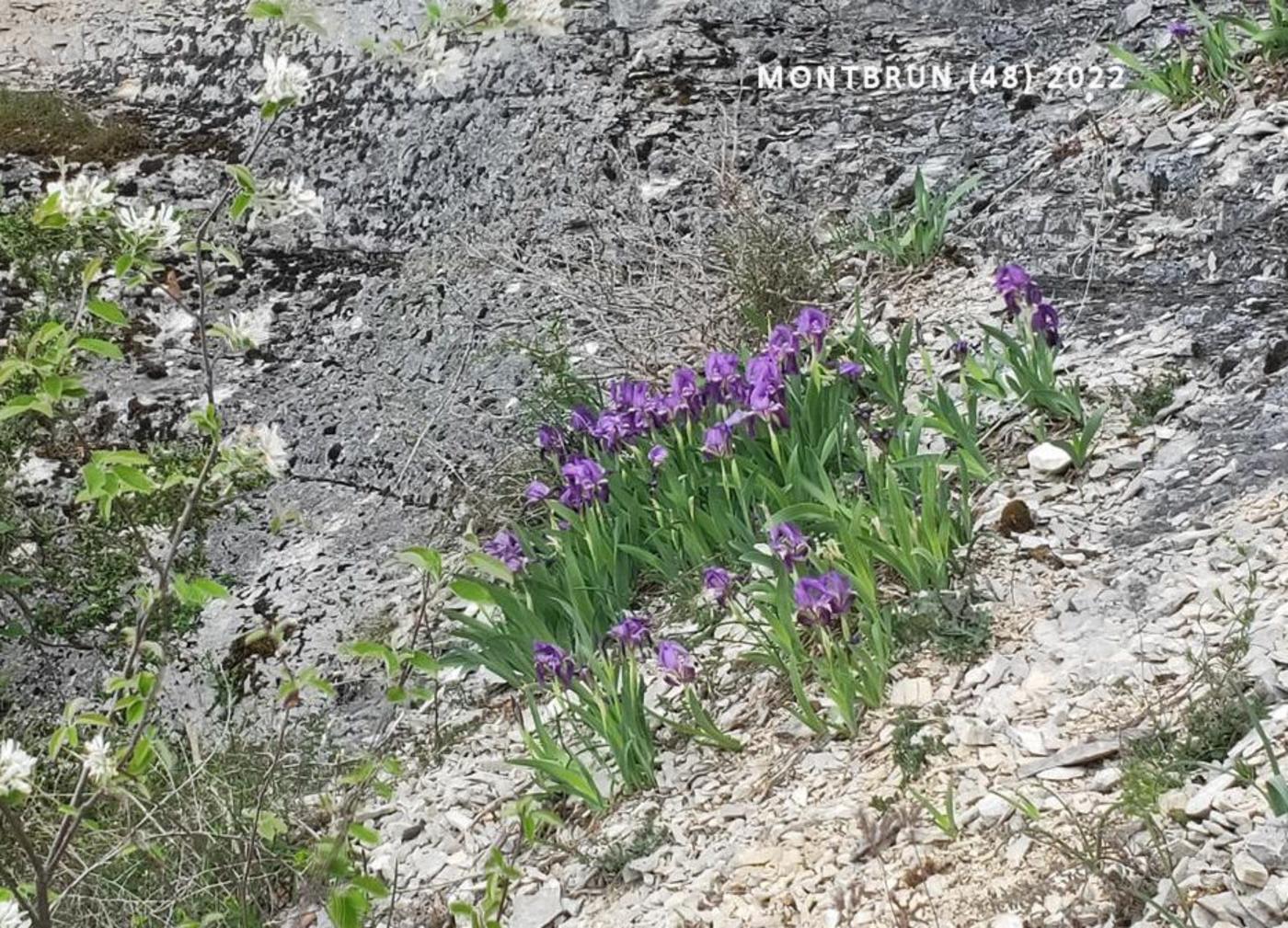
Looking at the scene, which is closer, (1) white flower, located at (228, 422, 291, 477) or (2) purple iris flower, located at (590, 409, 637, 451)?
(1) white flower, located at (228, 422, 291, 477)

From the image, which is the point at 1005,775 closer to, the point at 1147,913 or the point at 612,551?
the point at 1147,913

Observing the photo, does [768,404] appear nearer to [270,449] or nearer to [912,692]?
[912,692]

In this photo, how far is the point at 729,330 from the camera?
391 cm

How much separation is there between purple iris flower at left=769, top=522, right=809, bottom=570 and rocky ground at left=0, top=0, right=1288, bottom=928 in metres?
0.29

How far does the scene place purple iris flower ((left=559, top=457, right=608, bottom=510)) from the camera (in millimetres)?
2932

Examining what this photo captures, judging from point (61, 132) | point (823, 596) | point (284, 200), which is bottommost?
point (823, 596)

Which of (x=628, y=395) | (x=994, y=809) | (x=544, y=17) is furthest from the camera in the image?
(x=544, y=17)

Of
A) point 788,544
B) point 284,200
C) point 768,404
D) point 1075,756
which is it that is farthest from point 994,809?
point 284,200

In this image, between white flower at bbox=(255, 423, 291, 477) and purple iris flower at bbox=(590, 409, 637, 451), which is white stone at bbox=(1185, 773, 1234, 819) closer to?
white flower at bbox=(255, 423, 291, 477)

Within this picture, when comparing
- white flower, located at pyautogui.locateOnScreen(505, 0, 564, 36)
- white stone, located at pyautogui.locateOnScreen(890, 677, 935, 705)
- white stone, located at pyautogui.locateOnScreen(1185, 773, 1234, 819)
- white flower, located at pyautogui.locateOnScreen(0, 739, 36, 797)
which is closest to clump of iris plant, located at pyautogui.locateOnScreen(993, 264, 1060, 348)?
white stone, located at pyautogui.locateOnScreen(890, 677, 935, 705)

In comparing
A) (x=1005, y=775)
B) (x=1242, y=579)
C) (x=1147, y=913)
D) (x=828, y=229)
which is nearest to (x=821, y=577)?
(x=1005, y=775)

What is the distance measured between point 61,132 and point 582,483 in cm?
359

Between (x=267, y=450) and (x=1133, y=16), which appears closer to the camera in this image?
(x=267, y=450)

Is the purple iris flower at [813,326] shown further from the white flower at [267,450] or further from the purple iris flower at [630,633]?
the white flower at [267,450]
